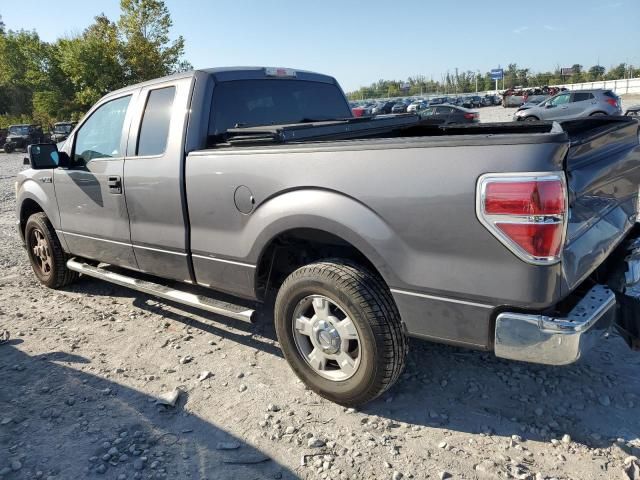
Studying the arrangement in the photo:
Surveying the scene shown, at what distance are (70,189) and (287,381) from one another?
2798mm

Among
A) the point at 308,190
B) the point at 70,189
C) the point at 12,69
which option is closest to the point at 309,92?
the point at 308,190

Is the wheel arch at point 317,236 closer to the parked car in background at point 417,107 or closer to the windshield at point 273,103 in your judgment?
the windshield at point 273,103

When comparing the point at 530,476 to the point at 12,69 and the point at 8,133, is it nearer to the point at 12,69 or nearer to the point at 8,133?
the point at 8,133

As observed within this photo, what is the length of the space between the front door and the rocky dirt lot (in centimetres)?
86

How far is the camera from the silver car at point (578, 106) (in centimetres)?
2088

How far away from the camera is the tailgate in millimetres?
2312

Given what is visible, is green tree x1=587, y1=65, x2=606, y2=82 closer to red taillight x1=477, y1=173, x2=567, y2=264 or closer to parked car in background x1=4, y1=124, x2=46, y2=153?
parked car in background x1=4, y1=124, x2=46, y2=153

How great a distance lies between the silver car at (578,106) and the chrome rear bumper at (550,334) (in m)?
20.0

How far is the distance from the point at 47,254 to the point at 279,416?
3.63m

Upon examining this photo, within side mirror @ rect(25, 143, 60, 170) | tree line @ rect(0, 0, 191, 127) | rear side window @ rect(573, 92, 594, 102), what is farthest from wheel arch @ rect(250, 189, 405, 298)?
tree line @ rect(0, 0, 191, 127)

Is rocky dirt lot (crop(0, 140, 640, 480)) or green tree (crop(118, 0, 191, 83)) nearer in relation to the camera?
rocky dirt lot (crop(0, 140, 640, 480))

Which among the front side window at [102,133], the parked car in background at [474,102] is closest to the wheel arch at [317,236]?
the front side window at [102,133]

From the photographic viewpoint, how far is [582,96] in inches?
860

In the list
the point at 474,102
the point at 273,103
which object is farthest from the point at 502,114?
the point at 273,103
